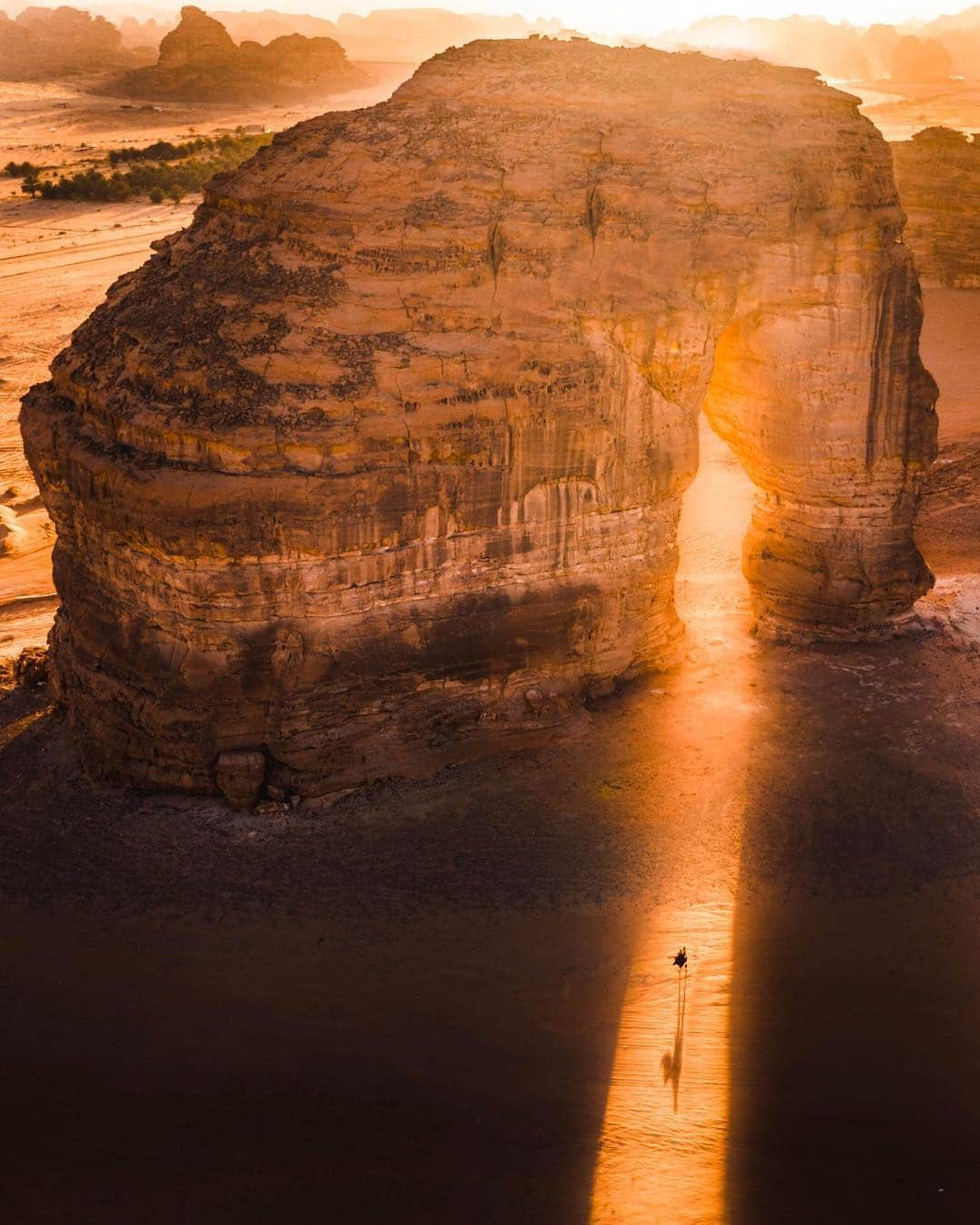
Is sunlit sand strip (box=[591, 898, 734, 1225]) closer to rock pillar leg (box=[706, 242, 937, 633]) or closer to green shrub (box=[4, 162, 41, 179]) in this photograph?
rock pillar leg (box=[706, 242, 937, 633])

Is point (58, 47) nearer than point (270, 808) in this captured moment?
No

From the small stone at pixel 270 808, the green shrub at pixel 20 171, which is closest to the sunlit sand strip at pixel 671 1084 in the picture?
the small stone at pixel 270 808

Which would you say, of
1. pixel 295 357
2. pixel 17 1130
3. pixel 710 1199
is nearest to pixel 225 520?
pixel 295 357

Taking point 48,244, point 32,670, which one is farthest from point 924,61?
point 32,670

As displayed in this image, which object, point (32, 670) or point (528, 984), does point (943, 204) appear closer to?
point (32, 670)

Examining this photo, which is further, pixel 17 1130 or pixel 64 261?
pixel 64 261

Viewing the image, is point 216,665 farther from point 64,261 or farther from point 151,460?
point 64,261
